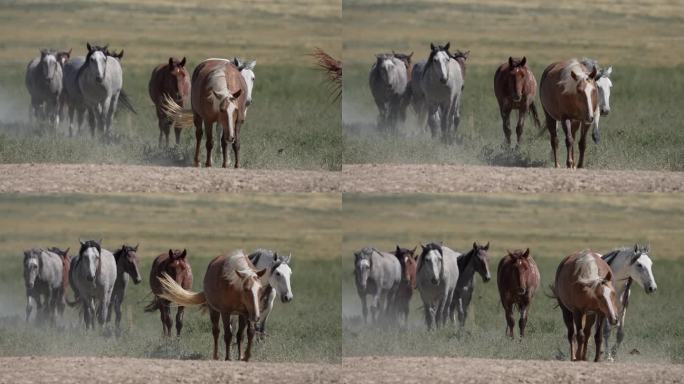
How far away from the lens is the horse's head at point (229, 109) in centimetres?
2405

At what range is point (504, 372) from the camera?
22359 millimetres

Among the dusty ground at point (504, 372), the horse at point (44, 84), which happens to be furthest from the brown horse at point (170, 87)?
the dusty ground at point (504, 372)

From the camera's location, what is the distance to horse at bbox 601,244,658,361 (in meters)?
23.4

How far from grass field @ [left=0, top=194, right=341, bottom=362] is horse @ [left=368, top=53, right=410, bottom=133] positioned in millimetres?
1969

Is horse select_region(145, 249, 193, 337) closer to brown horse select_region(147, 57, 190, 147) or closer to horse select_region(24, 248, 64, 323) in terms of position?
horse select_region(24, 248, 64, 323)

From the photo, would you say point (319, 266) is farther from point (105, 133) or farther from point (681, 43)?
point (681, 43)

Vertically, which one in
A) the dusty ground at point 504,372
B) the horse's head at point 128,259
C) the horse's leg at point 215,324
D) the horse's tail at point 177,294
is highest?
the horse's head at point 128,259

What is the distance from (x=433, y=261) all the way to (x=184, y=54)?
482 cm

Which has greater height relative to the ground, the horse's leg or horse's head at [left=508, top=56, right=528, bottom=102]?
horse's head at [left=508, top=56, right=528, bottom=102]

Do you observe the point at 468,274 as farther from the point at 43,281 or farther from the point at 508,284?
the point at 43,281

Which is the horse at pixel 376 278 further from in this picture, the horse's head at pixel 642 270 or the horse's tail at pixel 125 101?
the horse's tail at pixel 125 101

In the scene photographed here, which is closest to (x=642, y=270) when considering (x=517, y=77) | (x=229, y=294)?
(x=517, y=77)

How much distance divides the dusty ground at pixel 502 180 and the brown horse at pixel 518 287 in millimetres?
980

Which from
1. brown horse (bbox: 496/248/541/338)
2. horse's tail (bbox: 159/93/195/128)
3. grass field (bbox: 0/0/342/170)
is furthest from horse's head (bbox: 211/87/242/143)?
brown horse (bbox: 496/248/541/338)
